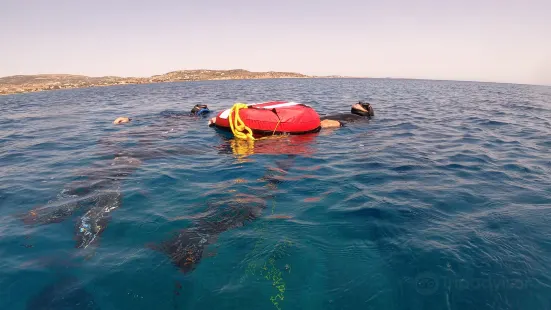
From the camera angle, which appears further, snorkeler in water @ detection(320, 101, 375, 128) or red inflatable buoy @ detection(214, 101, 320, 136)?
snorkeler in water @ detection(320, 101, 375, 128)

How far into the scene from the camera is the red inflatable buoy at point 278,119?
12.1m

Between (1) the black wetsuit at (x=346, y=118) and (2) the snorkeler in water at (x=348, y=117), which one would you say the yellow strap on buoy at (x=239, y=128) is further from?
(1) the black wetsuit at (x=346, y=118)

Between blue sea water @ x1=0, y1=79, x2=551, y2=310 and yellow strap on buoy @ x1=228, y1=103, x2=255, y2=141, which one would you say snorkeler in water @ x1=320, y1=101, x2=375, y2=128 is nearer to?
blue sea water @ x1=0, y1=79, x2=551, y2=310

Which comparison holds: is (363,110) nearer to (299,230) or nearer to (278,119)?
(278,119)

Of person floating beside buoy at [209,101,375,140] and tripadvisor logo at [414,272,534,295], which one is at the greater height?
person floating beside buoy at [209,101,375,140]

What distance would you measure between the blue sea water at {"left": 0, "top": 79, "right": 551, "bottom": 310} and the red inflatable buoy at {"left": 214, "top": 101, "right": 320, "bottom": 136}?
5.50 feet

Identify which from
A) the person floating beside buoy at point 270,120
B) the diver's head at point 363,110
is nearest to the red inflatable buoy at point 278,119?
the person floating beside buoy at point 270,120

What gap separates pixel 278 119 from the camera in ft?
39.8

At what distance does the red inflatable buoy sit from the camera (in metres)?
12.1

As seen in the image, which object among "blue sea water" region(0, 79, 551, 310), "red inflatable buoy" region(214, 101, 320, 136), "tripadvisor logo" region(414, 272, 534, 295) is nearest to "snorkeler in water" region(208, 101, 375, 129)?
"red inflatable buoy" region(214, 101, 320, 136)

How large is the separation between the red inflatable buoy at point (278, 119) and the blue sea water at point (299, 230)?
1.68 m

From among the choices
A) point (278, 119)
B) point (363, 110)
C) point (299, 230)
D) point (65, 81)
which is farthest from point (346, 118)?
point (65, 81)

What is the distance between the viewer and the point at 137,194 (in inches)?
275

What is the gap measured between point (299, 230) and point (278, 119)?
24.2ft
